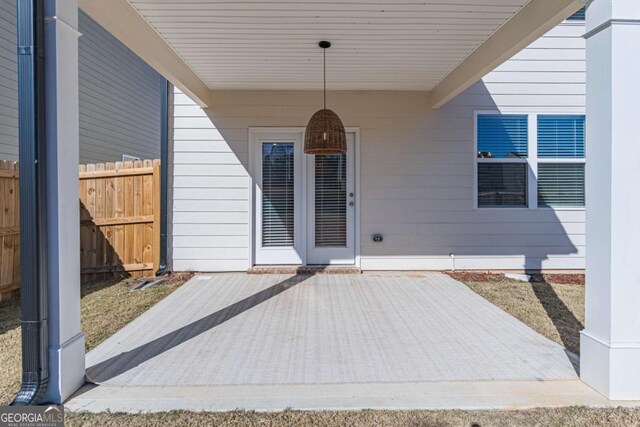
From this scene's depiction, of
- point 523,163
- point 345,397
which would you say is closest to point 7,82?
point 345,397

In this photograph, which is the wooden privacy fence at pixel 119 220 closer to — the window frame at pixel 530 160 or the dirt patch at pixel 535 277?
the dirt patch at pixel 535 277

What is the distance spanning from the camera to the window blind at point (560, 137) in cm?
596

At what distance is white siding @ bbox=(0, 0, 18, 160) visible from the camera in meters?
5.65

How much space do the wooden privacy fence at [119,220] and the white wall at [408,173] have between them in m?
0.38

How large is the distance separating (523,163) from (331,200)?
9.63ft

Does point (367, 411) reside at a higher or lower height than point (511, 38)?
lower

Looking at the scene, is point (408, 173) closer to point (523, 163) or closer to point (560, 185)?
point (523, 163)

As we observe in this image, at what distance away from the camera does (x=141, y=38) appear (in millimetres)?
3732

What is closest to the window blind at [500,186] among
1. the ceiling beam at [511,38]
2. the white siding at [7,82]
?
the ceiling beam at [511,38]

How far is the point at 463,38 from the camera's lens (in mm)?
4008

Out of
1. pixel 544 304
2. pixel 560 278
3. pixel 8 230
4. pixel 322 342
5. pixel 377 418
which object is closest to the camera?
pixel 377 418

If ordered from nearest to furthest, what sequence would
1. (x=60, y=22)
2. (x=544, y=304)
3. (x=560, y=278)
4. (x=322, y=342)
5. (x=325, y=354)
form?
(x=60, y=22)
(x=325, y=354)
(x=322, y=342)
(x=544, y=304)
(x=560, y=278)

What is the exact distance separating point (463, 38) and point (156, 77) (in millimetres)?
8873

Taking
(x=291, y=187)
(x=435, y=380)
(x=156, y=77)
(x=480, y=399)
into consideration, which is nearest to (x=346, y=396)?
(x=435, y=380)
